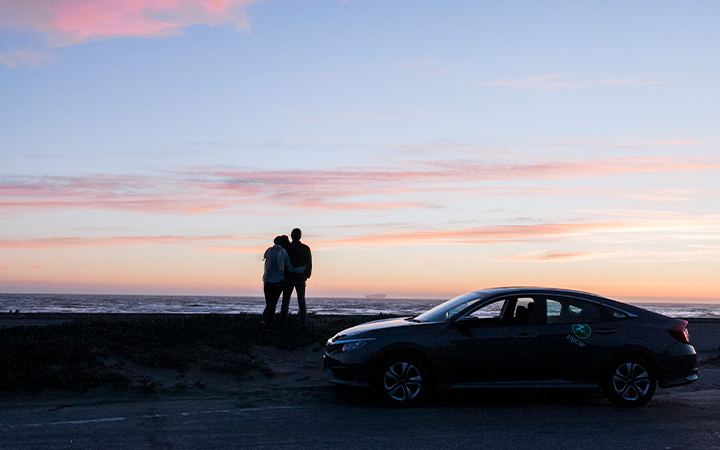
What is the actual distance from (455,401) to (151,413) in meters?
4.10

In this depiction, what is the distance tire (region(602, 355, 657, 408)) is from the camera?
907cm

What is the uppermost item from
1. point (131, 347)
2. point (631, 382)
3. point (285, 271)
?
point (285, 271)

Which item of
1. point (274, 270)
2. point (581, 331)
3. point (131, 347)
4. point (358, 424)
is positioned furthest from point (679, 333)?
point (131, 347)

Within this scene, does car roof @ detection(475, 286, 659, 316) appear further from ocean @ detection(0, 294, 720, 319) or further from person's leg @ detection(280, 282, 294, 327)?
ocean @ detection(0, 294, 720, 319)

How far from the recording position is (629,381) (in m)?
9.14

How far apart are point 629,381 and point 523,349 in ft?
5.11

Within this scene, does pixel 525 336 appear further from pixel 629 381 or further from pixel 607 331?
pixel 629 381

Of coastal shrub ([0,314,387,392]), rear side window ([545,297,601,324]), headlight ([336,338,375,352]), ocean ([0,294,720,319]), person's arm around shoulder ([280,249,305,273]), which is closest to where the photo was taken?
headlight ([336,338,375,352])

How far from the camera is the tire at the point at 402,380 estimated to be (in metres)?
8.83

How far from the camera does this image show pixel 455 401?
367 inches

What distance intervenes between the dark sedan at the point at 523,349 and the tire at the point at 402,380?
1 cm

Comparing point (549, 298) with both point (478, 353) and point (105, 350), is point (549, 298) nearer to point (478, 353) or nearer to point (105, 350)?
point (478, 353)

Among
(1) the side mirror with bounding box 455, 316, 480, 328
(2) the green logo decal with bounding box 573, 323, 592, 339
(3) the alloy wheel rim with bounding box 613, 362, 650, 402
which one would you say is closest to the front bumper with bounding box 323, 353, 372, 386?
(1) the side mirror with bounding box 455, 316, 480, 328

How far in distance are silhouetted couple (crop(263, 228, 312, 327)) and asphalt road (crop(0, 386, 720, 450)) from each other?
4.48 meters
